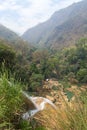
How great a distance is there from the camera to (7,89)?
444cm

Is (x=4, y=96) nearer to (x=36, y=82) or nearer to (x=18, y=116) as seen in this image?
(x=18, y=116)

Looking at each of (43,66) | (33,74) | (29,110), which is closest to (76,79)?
(43,66)

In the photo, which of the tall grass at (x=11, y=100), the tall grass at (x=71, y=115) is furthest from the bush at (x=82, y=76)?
the tall grass at (x=71, y=115)

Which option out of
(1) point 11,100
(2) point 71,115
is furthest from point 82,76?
(2) point 71,115

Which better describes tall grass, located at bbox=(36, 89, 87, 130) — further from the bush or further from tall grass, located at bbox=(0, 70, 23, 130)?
the bush

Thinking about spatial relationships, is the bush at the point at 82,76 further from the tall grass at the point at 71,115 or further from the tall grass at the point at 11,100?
the tall grass at the point at 71,115

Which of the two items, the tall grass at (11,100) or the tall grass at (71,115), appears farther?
the tall grass at (11,100)

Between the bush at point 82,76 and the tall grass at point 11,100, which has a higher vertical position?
the tall grass at point 11,100

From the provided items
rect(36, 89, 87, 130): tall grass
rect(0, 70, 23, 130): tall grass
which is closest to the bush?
rect(0, 70, 23, 130): tall grass

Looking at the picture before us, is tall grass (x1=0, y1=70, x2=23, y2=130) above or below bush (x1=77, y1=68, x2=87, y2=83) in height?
above

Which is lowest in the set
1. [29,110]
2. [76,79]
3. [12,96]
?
[76,79]

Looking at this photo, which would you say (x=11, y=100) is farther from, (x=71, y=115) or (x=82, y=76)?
(x=82, y=76)

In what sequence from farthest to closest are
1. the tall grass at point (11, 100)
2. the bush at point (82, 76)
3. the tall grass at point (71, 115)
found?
the bush at point (82, 76) → the tall grass at point (11, 100) → the tall grass at point (71, 115)

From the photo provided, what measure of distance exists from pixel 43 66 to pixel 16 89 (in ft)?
137
